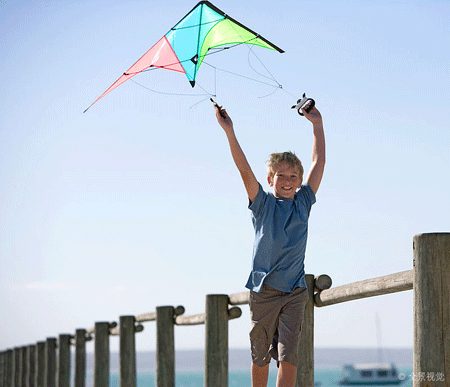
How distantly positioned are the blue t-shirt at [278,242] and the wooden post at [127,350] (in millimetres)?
4869

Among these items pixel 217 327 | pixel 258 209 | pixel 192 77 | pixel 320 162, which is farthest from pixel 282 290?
pixel 192 77

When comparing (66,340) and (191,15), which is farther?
(66,340)

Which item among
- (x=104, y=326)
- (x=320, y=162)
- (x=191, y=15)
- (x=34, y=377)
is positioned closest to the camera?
(x=320, y=162)

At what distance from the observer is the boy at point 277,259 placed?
14.8 ft

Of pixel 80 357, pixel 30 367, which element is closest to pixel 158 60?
pixel 80 357

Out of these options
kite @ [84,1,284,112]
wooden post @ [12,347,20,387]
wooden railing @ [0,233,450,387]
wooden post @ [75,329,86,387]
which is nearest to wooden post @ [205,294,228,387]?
wooden railing @ [0,233,450,387]

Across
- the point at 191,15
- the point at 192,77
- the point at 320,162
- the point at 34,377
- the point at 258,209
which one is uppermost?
the point at 191,15

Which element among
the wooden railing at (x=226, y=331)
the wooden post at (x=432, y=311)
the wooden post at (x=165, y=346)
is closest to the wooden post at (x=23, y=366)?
the wooden railing at (x=226, y=331)

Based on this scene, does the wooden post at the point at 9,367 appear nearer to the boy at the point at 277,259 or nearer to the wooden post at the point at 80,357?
the wooden post at the point at 80,357

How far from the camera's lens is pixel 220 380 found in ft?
21.5

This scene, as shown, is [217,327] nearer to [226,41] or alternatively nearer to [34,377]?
[226,41]

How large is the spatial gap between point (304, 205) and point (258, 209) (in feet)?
0.91

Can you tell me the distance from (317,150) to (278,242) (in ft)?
2.36

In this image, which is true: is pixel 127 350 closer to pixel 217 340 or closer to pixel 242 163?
pixel 217 340
